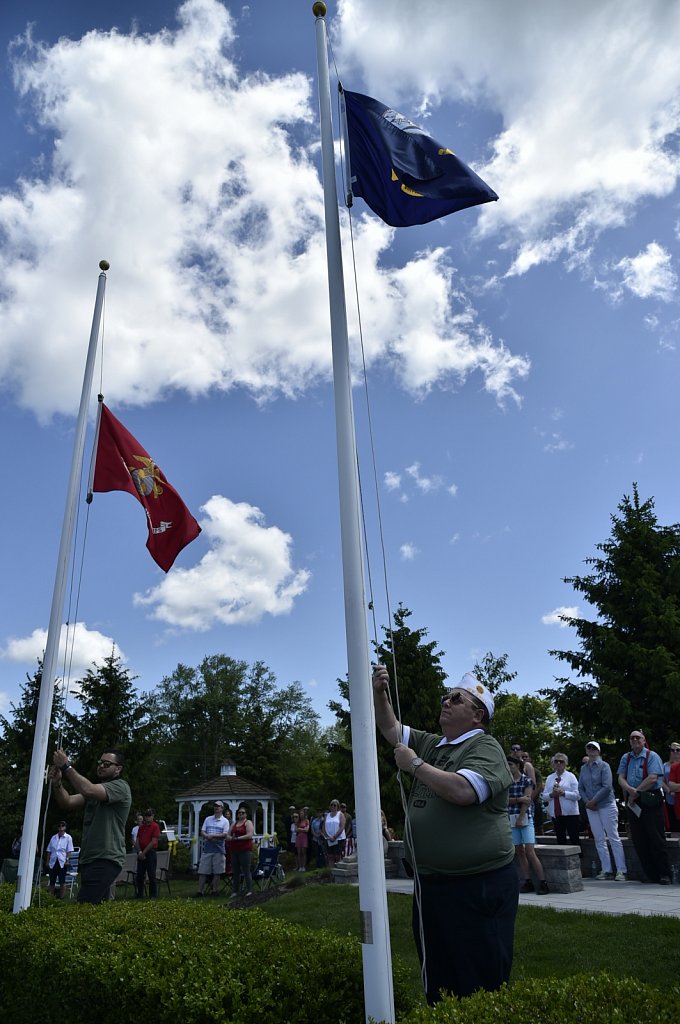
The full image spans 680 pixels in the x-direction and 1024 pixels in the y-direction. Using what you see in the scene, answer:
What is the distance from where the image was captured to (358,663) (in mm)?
4152

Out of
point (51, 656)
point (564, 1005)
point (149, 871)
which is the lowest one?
point (564, 1005)

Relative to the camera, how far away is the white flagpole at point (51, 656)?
7746mm

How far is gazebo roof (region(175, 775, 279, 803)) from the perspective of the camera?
31312 mm

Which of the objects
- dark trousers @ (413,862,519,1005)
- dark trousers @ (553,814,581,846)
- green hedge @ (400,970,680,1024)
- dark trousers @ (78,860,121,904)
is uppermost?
dark trousers @ (553,814,581,846)

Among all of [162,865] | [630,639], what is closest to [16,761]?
[162,865]

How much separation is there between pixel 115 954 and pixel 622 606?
892 inches

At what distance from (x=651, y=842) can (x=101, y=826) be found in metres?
7.34

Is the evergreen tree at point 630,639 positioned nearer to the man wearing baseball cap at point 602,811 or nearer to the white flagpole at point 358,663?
the man wearing baseball cap at point 602,811

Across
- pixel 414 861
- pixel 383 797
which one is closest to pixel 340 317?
pixel 414 861

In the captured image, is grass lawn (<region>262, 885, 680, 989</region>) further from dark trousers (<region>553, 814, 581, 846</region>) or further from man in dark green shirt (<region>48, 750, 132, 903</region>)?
dark trousers (<region>553, 814, 581, 846</region>)

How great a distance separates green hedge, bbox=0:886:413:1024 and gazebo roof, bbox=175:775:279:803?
1054 inches

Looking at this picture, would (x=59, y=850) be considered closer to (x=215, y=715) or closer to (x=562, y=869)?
(x=562, y=869)

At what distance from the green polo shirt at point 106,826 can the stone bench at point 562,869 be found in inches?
235

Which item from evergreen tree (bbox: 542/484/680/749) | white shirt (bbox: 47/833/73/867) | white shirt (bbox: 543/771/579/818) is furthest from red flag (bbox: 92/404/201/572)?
evergreen tree (bbox: 542/484/680/749)
